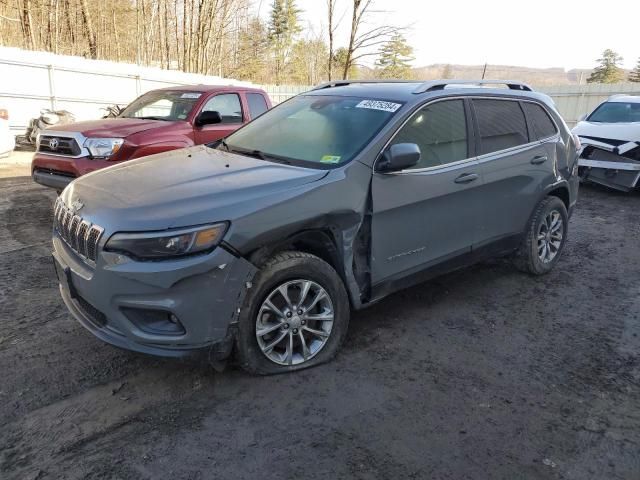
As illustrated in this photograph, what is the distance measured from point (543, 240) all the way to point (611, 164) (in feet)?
17.8

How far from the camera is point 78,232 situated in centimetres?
287

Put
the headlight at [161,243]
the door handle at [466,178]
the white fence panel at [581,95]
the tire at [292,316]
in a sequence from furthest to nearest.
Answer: the white fence panel at [581,95] < the door handle at [466,178] < the tire at [292,316] < the headlight at [161,243]

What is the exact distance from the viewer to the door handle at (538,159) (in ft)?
15.3

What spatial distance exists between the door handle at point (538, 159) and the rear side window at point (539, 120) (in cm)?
20

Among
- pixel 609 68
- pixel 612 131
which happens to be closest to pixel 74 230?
pixel 612 131

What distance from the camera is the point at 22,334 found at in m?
3.52

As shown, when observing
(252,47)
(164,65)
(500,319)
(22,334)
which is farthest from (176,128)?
(252,47)

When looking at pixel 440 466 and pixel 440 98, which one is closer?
pixel 440 466

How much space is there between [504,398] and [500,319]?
1.21 metres

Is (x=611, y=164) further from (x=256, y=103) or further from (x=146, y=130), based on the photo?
(x=146, y=130)

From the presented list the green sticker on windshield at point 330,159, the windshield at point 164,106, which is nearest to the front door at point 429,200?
the green sticker on windshield at point 330,159

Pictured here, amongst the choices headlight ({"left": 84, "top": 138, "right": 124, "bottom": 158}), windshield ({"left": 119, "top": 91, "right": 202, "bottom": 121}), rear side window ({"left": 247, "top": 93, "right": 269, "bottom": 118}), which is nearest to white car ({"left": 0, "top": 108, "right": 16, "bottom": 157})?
windshield ({"left": 119, "top": 91, "right": 202, "bottom": 121})

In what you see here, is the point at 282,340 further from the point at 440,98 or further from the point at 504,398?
the point at 440,98

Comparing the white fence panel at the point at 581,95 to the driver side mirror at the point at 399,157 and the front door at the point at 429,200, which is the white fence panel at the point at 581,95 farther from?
the driver side mirror at the point at 399,157
